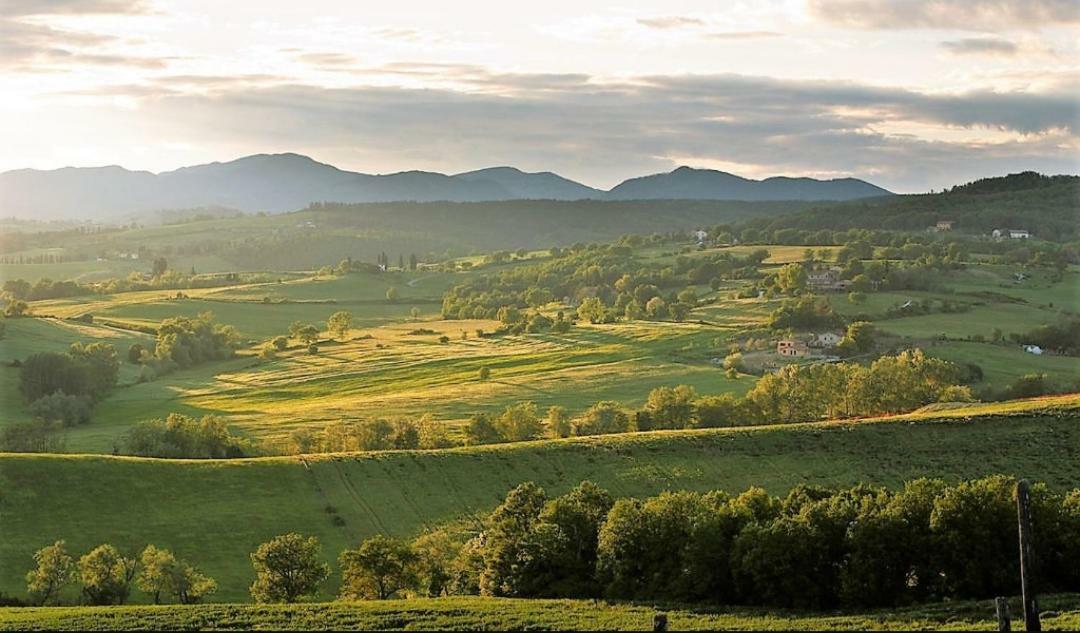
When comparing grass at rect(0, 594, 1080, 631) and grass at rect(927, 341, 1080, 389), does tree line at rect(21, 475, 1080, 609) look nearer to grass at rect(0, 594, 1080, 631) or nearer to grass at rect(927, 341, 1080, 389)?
grass at rect(0, 594, 1080, 631)

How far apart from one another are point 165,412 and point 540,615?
80.3 meters

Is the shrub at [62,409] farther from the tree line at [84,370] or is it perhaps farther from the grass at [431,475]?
the grass at [431,475]

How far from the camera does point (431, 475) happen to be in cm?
6575

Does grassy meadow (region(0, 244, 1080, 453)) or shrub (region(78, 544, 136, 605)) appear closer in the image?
shrub (region(78, 544, 136, 605))

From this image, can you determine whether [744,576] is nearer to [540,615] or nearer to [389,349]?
[540,615]

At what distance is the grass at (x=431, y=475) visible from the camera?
186ft

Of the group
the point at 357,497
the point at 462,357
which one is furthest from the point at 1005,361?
the point at 357,497

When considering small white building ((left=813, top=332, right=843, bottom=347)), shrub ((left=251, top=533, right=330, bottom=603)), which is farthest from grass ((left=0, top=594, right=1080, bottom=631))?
small white building ((left=813, top=332, right=843, bottom=347))

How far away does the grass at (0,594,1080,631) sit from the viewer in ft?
108

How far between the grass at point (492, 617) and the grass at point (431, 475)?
1239cm

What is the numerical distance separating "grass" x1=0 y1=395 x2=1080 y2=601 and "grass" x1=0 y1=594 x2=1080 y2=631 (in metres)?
12.4

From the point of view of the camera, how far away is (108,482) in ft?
201

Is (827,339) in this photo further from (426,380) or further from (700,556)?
(700,556)

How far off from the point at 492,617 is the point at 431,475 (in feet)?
98.0
